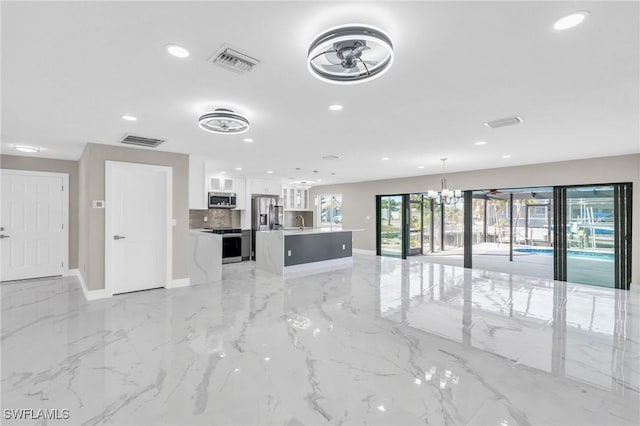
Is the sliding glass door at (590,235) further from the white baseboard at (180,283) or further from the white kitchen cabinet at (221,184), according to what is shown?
the white kitchen cabinet at (221,184)

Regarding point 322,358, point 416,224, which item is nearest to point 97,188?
point 322,358

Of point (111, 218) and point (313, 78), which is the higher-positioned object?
point (313, 78)

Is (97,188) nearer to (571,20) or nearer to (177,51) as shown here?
(177,51)

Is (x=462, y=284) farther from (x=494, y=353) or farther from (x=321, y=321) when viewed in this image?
(x=321, y=321)

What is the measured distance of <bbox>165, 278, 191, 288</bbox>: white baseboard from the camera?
513 centimetres

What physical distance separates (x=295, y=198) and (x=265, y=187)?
1728mm

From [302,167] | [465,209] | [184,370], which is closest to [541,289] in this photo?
[465,209]

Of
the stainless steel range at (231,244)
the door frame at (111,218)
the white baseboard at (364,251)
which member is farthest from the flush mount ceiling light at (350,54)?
the white baseboard at (364,251)

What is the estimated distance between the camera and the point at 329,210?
1094 centimetres

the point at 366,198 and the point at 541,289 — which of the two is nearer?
the point at 541,289

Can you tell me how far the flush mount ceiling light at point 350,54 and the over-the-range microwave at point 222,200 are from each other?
253 inches

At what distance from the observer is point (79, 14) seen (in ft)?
5.19

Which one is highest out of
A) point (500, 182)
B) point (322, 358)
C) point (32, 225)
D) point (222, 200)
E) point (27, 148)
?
point (27, 148)

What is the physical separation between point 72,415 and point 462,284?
18.3 feet
